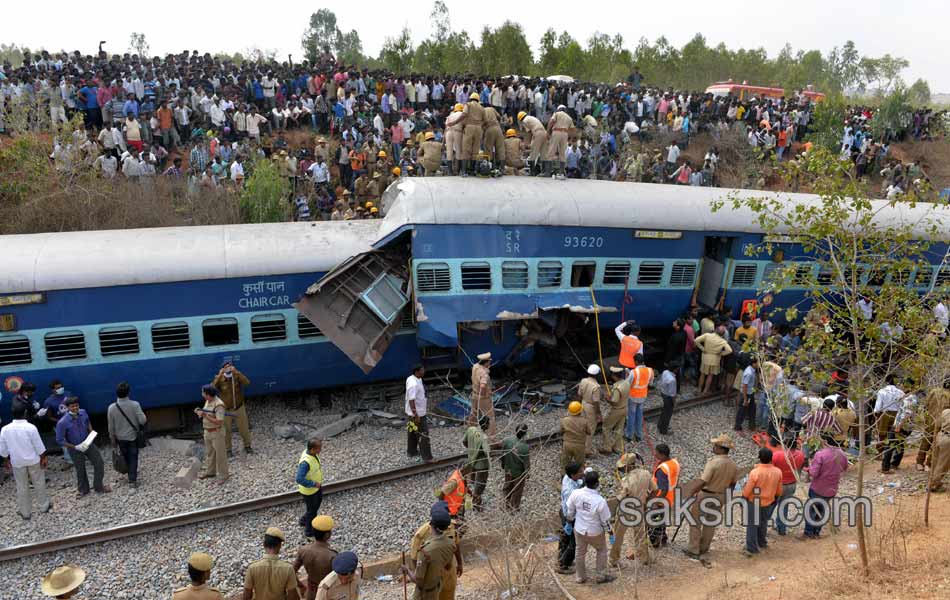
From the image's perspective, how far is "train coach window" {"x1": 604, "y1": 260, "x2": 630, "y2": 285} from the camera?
13797 millimetres

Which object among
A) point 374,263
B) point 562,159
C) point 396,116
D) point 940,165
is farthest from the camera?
point 940,165

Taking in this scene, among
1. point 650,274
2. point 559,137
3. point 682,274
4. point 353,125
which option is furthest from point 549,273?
point 353,125

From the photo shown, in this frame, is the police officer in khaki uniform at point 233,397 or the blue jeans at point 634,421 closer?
the police officer in khaki uniform at point 233,397

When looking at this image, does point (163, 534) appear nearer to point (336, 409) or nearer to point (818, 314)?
point (336, 409)

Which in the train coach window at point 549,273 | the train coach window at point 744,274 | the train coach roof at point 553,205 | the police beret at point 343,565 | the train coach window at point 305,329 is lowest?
the police beret at point 343,565

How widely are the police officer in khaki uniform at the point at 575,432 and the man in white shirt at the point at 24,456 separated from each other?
7.18m

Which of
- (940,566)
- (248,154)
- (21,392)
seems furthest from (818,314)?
(248,154)

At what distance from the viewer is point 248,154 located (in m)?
20.6

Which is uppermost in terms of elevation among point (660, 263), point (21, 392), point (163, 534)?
point (660, 263)

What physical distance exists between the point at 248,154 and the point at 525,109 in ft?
36.7

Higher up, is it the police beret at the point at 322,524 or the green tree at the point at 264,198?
the green tree at the point at 264,198

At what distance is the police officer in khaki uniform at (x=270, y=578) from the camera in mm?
6535

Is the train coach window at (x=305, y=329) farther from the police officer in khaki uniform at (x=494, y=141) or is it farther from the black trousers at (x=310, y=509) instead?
the police officer in khaki uniform at (x=494, y=141)

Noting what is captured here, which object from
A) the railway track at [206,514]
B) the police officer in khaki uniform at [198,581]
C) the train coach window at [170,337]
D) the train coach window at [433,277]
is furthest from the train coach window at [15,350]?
Answer: the police officer in khaki uniform at [198,581]
